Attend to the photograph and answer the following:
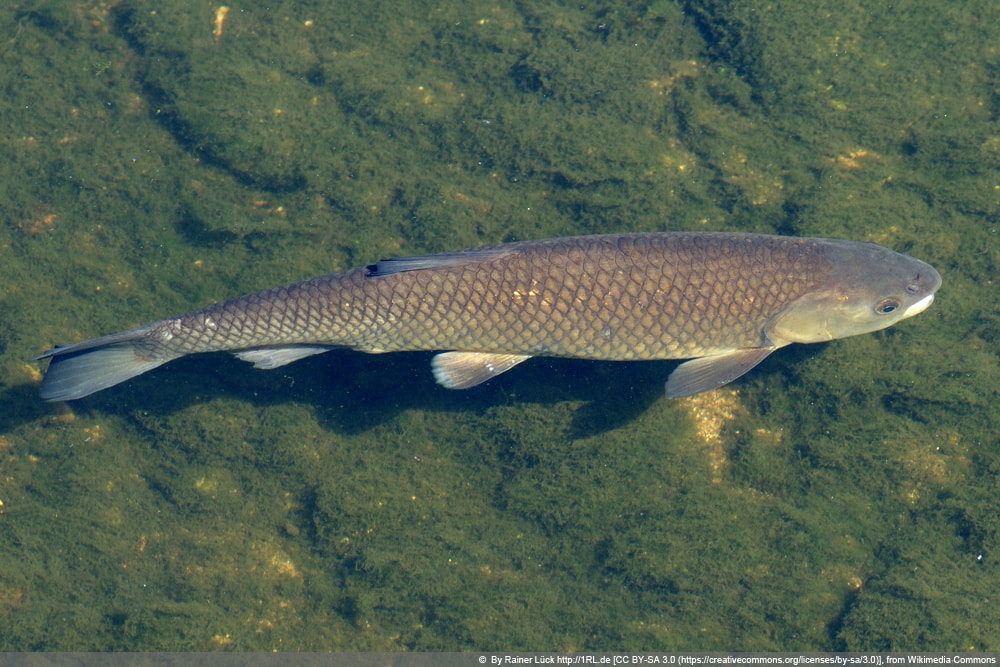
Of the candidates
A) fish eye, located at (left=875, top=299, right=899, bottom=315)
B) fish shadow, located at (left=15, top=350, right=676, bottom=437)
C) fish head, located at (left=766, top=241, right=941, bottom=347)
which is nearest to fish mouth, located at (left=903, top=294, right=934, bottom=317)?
fish head, located at (left=766, top=241, right=941, bottom=347)

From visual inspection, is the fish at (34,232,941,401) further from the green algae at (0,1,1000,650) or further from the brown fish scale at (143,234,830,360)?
the green algae at (0,1,1000,650)

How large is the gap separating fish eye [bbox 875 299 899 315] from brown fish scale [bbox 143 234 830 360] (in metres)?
0.50

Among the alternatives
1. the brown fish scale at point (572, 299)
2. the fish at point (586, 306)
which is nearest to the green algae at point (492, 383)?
the fish at point (586, 306)

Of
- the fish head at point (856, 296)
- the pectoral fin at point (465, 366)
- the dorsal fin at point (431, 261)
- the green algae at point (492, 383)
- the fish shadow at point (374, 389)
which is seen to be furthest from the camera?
the fish shadow at point (374, 389)

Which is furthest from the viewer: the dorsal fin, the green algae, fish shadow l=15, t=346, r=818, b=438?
fish shadow l=15, t=346, r=818, b=438

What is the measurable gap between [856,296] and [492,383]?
10.0ft

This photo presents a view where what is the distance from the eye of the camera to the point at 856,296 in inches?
206

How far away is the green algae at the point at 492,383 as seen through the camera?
221 inches

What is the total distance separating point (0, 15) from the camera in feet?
Result: 26.6

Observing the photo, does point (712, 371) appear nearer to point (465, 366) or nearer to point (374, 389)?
point (465, 366)

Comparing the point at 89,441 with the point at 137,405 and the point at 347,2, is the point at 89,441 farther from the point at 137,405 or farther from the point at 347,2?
the point at 347,2

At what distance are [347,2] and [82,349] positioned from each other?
5.04m

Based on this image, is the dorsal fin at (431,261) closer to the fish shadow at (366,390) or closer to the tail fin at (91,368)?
the fish shadow at (366,390)

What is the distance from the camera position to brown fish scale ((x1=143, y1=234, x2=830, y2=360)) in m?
5.11
